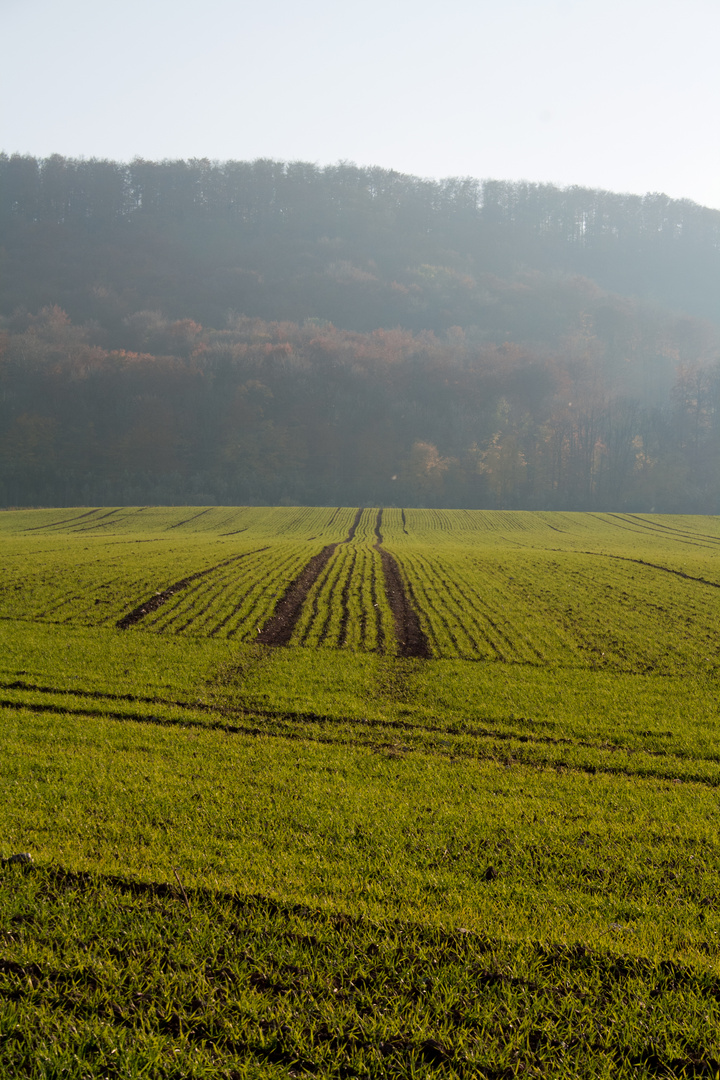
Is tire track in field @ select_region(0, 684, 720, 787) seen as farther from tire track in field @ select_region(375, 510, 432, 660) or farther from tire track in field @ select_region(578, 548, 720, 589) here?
tire track in field @ select_region(578, 548, 720, 589)

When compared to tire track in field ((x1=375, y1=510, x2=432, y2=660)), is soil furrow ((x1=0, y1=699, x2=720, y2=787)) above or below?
below

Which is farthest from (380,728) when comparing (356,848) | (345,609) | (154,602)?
(154,602)

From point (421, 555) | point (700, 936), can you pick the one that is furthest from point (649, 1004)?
point (421, 555)

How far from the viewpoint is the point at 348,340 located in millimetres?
131125

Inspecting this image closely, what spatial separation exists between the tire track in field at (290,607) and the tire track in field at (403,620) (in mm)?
4218


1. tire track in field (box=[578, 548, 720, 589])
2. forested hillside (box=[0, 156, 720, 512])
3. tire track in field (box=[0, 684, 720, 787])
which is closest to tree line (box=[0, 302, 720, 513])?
forested hillside (box=[0, 156, 720, 512])

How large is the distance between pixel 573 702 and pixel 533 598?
1237cm

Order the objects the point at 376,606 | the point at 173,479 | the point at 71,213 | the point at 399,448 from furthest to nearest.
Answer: the point at 71,213 < the point at 399,448 < the point at 173,479 < the point at 376,606

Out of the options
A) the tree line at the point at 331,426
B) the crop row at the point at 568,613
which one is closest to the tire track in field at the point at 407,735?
the crop row at the point at 568,613

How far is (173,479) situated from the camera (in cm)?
10131

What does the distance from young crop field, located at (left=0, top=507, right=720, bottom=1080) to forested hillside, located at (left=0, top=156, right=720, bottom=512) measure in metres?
84.7

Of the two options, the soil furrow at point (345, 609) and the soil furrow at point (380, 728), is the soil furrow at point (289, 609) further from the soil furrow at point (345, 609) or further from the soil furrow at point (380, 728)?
the soil furrow at point (380, 728)

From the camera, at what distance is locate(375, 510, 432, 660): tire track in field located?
789 inches

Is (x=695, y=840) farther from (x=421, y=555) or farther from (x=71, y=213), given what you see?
(x=71, y=213)
